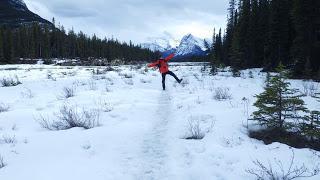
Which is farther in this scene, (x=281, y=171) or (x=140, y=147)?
(x=140, y=147)

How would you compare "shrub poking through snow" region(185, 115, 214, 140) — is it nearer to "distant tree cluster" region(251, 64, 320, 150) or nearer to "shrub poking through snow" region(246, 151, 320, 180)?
"distant tree cluster" region(251, 64, 320, 150)

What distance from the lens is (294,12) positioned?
86.7 feet

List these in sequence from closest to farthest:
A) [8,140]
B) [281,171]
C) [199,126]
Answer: [281,171]
[8,140]
[199,126]

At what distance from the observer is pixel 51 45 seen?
12575cm

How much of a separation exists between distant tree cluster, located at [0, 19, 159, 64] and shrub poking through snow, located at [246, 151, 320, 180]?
8084cm

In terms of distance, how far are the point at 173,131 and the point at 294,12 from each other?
21709mm

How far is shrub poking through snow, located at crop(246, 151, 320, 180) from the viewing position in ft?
16.8

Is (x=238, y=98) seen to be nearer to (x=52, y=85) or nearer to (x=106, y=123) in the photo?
(x=106, y=123)

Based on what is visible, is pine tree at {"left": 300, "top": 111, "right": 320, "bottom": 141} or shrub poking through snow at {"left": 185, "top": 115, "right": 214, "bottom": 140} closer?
pine tree at {"left": 300, "top": 111, "right": 320, "bottom": 141}

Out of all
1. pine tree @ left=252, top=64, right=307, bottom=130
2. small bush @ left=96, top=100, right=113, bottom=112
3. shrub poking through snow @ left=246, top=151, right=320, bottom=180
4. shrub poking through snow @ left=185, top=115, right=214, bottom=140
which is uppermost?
pine tree @ left=252, top=64, right=307, bottom=130

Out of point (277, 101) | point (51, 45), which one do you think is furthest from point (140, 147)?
point (51, 45)

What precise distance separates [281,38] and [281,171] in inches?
1312

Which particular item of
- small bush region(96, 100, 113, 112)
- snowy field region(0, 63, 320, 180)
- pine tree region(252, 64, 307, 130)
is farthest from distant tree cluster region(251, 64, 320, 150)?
small bush region(96, 100, 113, 112)

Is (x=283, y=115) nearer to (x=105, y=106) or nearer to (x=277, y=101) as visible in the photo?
(x=277, y=101)
